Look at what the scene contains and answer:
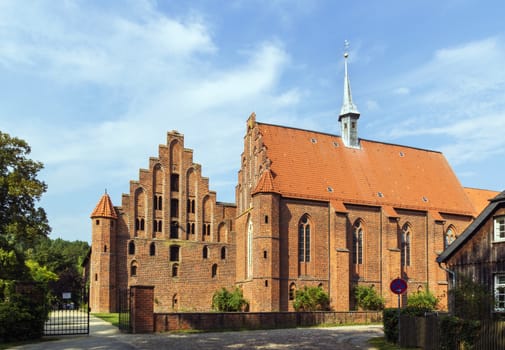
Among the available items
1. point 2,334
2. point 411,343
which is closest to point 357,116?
point 411,343

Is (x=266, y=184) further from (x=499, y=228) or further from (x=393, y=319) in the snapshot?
(x=393, y=319)

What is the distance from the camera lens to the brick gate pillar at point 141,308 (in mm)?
25391

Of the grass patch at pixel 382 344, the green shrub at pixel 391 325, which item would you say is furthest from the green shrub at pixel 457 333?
the green shrub at pixel 391 325

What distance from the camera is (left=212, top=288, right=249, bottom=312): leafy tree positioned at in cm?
4478

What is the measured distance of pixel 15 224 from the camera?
1299 inches

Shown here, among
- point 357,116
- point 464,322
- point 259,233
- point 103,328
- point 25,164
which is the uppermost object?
point 357,116

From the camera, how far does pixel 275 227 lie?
142 ft

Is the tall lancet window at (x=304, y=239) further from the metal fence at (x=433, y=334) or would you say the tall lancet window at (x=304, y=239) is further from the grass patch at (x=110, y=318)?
the metal fence at (x=433, y=334)

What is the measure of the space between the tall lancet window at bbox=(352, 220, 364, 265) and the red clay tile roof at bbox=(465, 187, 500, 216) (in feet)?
41.4

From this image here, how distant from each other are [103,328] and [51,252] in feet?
215

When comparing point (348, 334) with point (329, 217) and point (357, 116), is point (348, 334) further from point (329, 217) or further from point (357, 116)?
point (357, 116)

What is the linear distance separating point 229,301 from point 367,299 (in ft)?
34.6

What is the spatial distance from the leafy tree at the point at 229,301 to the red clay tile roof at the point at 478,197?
23006 mm

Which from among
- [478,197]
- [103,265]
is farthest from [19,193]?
[478,197]
